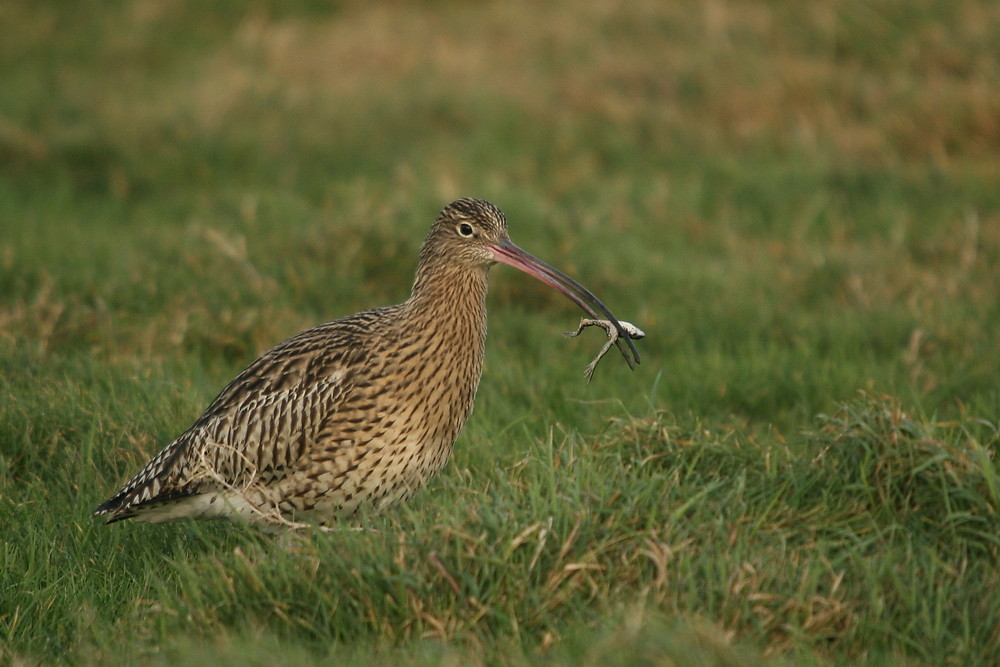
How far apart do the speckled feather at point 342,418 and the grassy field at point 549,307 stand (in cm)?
20

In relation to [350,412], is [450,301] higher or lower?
higher

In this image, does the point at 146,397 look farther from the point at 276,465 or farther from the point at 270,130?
the point at 270,130

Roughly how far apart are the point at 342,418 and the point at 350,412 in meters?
0.04

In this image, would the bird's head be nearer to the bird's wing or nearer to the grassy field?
the bird's wing

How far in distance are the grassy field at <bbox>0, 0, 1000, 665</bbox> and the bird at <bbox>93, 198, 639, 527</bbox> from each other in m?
0.21

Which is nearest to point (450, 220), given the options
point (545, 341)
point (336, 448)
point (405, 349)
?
point (405, 349)

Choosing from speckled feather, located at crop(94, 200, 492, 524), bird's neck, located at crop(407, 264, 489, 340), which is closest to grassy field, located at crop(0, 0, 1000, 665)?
speckled feather, located at crop(94, 200, 492, 524)

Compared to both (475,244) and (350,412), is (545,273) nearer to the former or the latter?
(475,244)

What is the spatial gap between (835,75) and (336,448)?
27.8 feet

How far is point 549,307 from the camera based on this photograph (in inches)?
347

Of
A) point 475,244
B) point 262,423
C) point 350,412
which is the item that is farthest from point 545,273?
point 262,423

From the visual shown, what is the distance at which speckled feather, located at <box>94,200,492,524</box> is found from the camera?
17.7 ft

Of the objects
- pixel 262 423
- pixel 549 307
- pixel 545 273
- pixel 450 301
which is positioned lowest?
pixel 549 307

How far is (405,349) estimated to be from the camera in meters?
5.61
